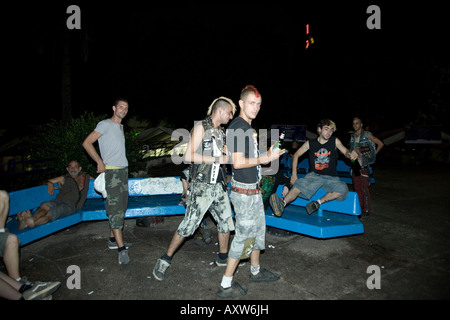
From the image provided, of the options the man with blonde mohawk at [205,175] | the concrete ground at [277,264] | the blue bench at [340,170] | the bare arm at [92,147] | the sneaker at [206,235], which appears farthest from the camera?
the blue bench at [340,170]

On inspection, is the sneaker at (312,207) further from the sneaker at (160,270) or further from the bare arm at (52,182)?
the bare arm at (52,182)

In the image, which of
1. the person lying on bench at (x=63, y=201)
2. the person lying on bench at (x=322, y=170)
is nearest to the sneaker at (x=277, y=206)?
the person lying on bench at (x=322, y=170)

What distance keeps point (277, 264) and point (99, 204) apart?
3459 millimetres

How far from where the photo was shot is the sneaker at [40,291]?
3.33m

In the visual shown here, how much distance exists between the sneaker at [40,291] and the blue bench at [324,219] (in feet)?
10.3

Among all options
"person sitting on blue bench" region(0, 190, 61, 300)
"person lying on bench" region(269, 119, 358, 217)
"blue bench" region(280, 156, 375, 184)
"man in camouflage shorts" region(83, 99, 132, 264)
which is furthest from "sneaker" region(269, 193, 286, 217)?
"blue bench" region(280, 156, 375, 184)

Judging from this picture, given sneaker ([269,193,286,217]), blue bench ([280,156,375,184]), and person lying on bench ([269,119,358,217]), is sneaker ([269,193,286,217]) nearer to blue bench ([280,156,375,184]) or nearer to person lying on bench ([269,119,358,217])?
person lying on bench ([269,119,358,217])

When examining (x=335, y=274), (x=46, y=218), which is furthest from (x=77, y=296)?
(x=335, y=274)

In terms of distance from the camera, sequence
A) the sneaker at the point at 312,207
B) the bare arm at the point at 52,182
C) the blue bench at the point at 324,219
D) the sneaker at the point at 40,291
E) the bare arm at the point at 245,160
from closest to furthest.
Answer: the bare arm at the point at 245,160
the sneaker at the point at 40,291
the blue bench at the point at 324,219
the sneaker at the point at 312,207
the bare arm at the point at 52,182

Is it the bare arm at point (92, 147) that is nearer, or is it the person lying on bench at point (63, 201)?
the bare arm at point (92, 147)

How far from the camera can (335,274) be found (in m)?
4.09

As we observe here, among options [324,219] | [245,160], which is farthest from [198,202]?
[324,219]

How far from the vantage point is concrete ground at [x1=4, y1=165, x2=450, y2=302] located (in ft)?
11.9

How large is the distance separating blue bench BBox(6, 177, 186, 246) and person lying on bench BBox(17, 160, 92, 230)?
0.12 metres
